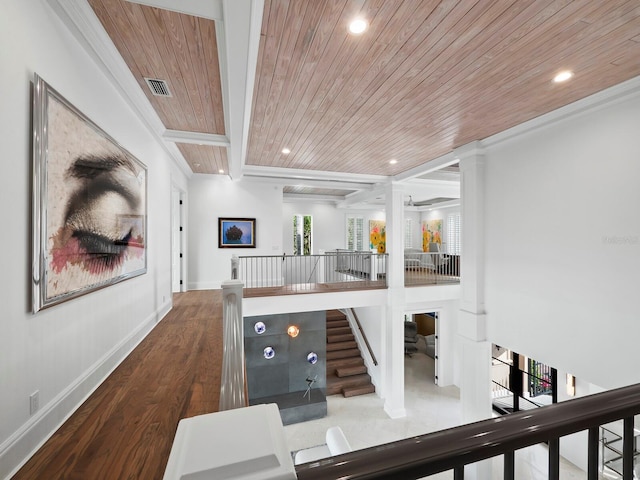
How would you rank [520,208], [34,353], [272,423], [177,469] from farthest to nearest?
[520,208]
[34,353]
[272,423]
[177,469]

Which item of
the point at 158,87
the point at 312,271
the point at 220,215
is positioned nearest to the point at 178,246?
the point at 220,215

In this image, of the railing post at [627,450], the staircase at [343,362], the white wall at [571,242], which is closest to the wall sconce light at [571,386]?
the white wall at [571,242]

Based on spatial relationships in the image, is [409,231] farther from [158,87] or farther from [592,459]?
[592,459]

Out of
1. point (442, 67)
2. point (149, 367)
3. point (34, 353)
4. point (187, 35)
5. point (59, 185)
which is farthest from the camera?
point (149, 367)

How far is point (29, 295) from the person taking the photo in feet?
5.24

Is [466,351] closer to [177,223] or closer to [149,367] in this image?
[149,367]

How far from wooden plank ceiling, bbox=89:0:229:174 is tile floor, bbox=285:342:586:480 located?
5349 mm

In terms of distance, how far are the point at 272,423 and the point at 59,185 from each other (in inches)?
82.4

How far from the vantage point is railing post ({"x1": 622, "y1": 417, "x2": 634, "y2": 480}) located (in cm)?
91

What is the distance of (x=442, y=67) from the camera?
2.47 metres

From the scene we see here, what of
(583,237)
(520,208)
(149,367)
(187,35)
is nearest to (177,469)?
(187,35)

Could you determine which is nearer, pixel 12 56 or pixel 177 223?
pixel 12 56

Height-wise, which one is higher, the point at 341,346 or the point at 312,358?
the point at 312,358

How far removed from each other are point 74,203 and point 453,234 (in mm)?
11211
